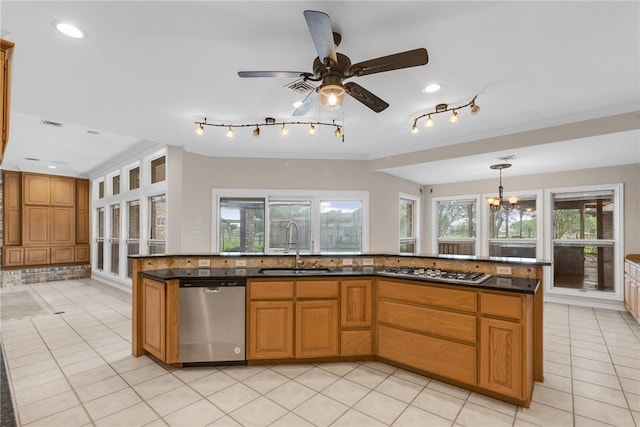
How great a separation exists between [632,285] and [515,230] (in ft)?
6.58

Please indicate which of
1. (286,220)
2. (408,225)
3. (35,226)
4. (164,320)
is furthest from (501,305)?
(35,226)

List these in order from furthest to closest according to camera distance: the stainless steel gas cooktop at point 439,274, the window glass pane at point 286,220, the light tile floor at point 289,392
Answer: the window glass pane at point 286,220
the stainless steel gas cooktop at point 439,274
the light tile floor at point 289,392

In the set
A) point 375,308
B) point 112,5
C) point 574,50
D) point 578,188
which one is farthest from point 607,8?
point 578,188

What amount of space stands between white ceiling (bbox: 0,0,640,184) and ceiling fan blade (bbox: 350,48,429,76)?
320mm

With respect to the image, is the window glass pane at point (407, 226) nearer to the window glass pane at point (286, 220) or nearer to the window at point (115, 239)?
the window glass pane at point (286, 220)

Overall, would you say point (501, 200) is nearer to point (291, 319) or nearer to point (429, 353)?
point (429, 353)

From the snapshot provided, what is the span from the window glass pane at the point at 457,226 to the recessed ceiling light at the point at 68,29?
7.06 meters

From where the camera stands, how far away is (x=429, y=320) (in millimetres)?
2734

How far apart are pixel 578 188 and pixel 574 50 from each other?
168 inches

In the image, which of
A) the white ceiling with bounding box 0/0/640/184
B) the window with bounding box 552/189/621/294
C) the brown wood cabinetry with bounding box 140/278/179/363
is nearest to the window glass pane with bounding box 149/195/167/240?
the white ceiling with bounding box 0/0/640/184

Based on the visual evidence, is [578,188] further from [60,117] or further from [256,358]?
[60,117]

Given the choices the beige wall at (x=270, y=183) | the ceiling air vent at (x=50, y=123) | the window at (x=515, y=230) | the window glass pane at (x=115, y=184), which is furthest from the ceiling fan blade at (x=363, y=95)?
the window glass pane at (x=115, y=184)

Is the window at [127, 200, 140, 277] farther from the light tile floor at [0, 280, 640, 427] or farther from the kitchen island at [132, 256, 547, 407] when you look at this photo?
the kitchen island at [132, 256, 547, 407]

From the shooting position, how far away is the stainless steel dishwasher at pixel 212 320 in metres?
2.95
